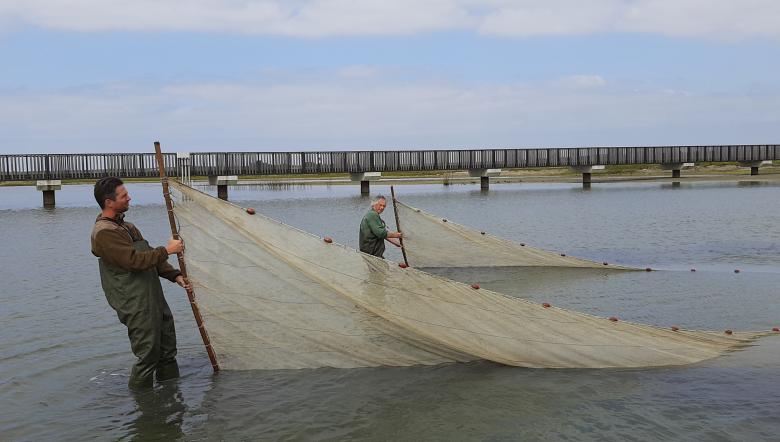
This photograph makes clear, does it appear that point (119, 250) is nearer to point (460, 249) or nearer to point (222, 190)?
point (460, 249)

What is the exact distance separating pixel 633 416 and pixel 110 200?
5453mm

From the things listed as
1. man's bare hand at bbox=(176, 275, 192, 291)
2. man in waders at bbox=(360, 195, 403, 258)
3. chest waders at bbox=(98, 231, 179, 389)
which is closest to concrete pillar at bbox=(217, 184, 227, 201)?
man in waders at bbox=(360, 195, 403, 258)

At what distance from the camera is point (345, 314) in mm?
8156

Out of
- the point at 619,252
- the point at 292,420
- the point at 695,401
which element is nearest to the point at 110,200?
the point at 292,420

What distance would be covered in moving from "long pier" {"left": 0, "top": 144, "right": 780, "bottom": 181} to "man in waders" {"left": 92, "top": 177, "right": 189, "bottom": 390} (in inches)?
1386

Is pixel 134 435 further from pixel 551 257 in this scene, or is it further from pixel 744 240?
pixel 744 240

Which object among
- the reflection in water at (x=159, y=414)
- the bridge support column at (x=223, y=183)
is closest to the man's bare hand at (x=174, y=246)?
the reflection in water at (x=159, y=414)

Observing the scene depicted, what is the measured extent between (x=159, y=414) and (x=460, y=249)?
11.1 metres

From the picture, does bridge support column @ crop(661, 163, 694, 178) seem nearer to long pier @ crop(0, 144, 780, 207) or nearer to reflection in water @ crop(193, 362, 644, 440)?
long pier @ crop(0, 144, 780, 207)

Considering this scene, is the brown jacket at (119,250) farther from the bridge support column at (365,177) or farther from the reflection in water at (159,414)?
the bridge support column at (365,177)

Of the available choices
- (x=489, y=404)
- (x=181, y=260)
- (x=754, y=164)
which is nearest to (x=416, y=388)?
(x=489, y=404)

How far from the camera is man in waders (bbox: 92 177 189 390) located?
6680 mm

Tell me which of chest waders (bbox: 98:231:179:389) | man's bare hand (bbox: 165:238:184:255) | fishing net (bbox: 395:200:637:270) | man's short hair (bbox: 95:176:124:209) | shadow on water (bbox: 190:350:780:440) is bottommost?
shadow on water (bbox: 190:350:780:440)

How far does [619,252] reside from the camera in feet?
69.1
